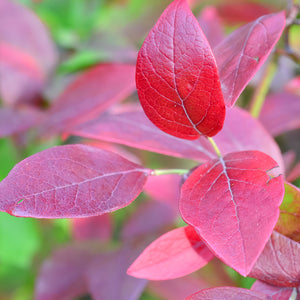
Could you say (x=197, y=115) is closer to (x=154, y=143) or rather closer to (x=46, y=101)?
(x=154, y=143)

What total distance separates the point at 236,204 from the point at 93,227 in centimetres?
59

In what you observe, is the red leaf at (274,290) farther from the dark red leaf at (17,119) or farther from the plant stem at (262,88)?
the dark red leaf at (17,119)

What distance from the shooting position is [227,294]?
1.17 ft

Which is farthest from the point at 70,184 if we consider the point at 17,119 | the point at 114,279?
the point at 17,119

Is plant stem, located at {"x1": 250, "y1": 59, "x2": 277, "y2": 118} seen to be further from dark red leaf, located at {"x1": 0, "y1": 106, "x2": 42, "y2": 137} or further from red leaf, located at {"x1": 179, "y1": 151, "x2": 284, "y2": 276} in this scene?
dark red leaf, located at {"x1": 0, "y1": 106, "x2": 42, "y2": 137}

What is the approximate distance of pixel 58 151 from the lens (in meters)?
0.39

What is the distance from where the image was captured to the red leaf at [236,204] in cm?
30

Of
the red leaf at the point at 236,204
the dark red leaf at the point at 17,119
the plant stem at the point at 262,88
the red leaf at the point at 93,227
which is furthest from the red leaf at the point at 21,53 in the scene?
the red leaf at the point at 236,204

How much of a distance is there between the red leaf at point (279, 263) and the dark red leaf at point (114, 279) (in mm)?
243

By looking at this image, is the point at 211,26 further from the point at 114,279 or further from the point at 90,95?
the point at 114,279

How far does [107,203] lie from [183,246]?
92mm

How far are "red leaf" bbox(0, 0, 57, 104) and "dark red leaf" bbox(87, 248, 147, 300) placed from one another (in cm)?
38

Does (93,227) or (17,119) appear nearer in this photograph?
(17,119)

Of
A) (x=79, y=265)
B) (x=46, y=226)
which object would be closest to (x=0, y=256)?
(x=46, y=226)
